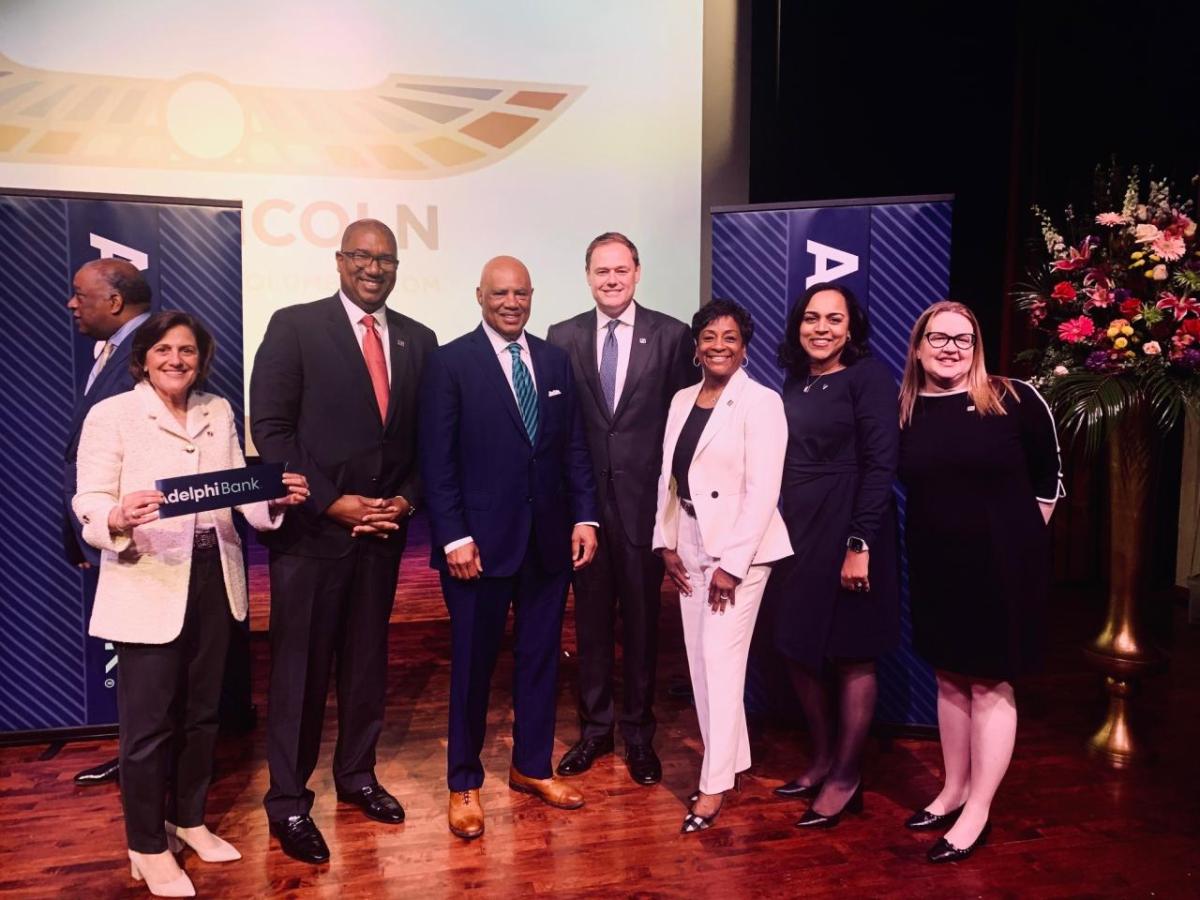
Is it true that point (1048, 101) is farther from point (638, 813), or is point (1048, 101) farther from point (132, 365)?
point (132, 365)

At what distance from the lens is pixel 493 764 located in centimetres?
335

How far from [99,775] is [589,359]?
7.50ft

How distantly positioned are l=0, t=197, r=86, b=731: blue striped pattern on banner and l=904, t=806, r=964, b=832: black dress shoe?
10.1 feet

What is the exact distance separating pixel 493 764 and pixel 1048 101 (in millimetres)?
5105

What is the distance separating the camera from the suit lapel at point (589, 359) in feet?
10.2

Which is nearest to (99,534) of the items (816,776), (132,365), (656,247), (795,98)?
(132,365)

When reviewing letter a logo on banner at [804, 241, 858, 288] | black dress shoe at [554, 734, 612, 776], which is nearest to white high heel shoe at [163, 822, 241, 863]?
black dress shoe at [554, 734, 612, 776]

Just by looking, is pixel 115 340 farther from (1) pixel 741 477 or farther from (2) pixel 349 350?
(1) pixel 741 477

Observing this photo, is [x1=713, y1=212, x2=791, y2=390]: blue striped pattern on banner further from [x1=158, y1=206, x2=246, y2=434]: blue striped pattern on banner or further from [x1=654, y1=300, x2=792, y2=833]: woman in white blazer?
[x1=158, y1=206, x2=246, y2=434]: blue striped pattern on banner

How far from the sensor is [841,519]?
2.79 metres

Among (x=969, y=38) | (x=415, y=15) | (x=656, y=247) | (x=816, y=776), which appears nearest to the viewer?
(x=816, y=776)

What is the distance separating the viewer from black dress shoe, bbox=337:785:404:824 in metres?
2.86

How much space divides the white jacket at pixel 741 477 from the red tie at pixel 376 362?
95 centimetres

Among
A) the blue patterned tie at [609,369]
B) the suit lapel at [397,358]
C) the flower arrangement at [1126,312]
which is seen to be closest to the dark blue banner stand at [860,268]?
the flower arrangement at [1126,312]
